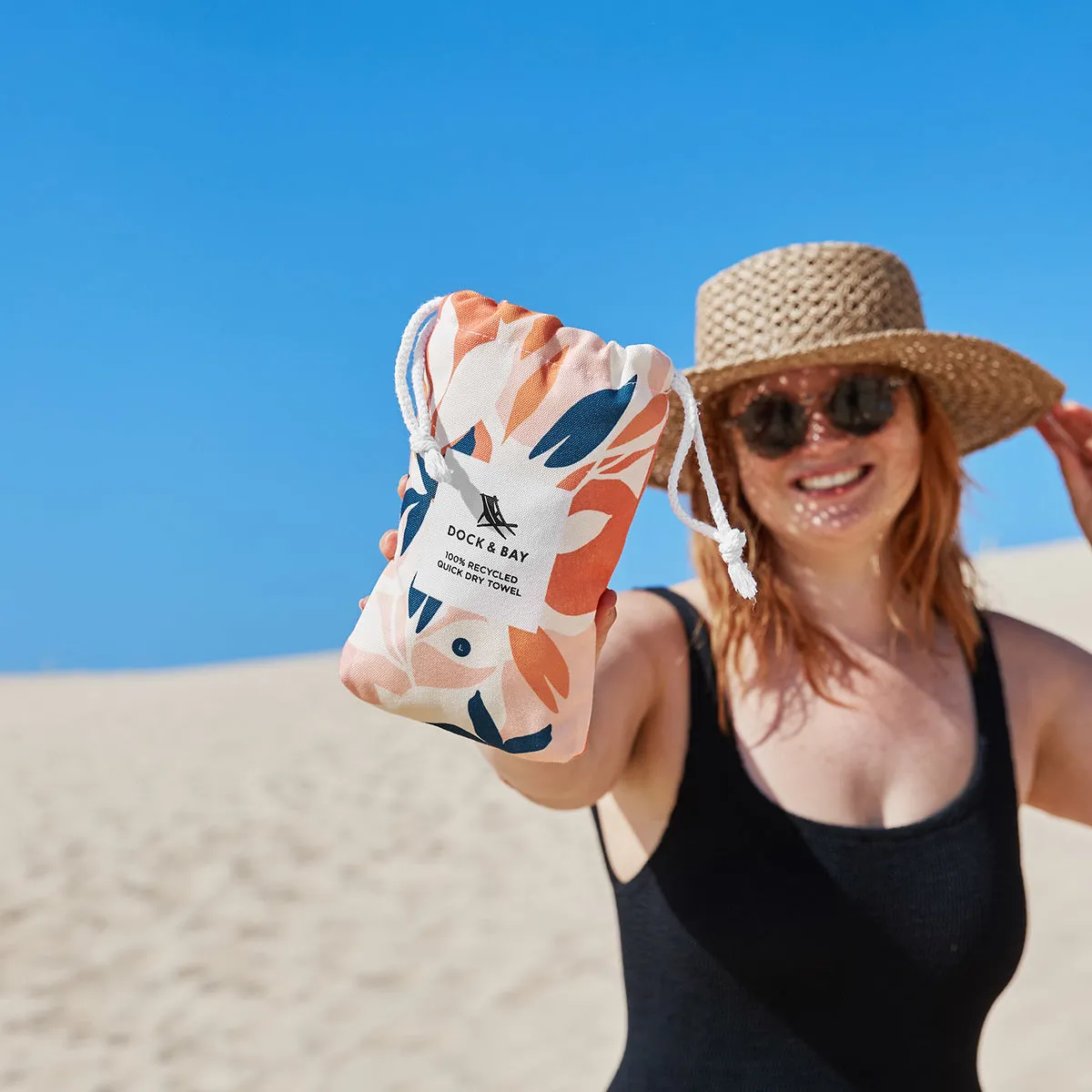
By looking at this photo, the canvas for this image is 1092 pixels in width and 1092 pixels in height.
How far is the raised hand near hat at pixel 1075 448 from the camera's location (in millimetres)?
2277

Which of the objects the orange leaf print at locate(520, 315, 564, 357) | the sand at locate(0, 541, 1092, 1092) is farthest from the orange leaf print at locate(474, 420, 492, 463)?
the sand at locate(0, 541, 1092, 1092)

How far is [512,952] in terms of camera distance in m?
5.52

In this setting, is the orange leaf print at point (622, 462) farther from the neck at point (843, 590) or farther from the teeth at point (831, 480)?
the neck at point (843, 590)

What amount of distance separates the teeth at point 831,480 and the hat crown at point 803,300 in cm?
25

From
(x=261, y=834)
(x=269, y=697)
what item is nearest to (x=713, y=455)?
(x=261, y=834)

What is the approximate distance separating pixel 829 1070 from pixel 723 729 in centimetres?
57

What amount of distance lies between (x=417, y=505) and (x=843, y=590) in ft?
3.59

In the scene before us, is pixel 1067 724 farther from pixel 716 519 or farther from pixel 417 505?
pixel 417 505

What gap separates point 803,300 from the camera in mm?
1925

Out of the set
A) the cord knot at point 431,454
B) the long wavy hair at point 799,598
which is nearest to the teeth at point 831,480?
the long wavy hair at point 799,598

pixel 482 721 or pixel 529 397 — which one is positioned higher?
pixel 529 397

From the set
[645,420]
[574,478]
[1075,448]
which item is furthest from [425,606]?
[1075,448]

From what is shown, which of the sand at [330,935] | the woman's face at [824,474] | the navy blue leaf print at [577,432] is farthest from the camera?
the sand at [330,935]

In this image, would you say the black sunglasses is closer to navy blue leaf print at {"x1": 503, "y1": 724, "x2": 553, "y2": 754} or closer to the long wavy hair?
the long wavy hair
